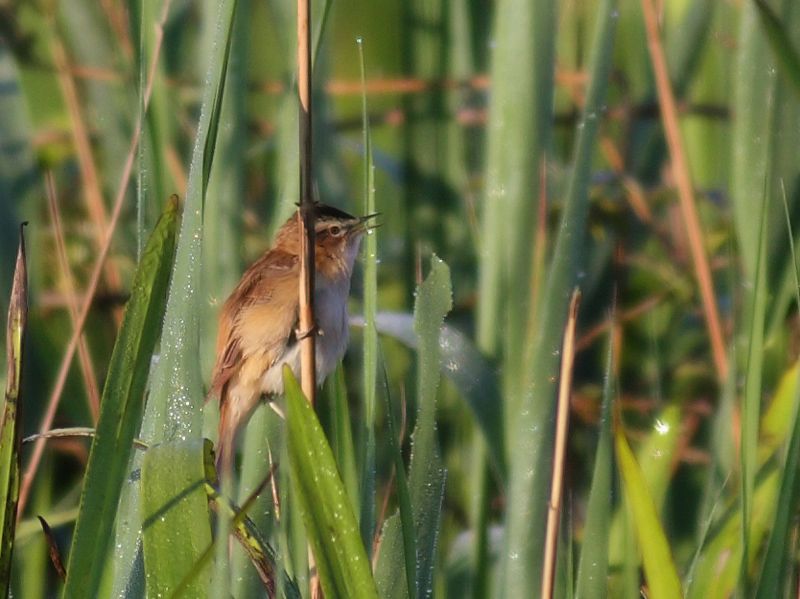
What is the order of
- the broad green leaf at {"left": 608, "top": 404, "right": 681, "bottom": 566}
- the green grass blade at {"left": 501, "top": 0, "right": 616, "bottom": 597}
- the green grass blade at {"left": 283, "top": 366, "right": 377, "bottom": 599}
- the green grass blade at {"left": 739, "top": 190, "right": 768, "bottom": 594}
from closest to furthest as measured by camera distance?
the green grass blade at {"left": 283, "top": 366, "right": 377, "bottom": 599}
the green grass blade at {"left": 739, "top": 190, "right": 768, "bottom": 594}
the green grass blade at {"left": 501, "top": 0, "right": 616, "bottom": 597}
the broad green leaf at {"left": 608, "top": 404, "right": 681, "bottom": 566}

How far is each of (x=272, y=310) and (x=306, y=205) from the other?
1.30 m

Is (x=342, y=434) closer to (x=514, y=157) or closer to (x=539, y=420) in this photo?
(x=539, y=420)

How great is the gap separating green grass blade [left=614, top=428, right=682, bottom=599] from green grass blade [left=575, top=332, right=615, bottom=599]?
0.09ft

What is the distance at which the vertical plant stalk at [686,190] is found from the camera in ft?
8.94

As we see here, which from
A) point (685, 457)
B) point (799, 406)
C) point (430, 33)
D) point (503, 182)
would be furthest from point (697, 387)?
point (799, 406)

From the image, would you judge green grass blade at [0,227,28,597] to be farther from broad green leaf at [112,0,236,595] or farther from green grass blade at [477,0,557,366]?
green grass blade at [477,0,557,366]

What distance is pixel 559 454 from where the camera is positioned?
168 cm

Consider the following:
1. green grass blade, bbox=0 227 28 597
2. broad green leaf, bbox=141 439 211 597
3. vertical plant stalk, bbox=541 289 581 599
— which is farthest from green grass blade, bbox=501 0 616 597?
green grass blade, bbox=0 227 28 597

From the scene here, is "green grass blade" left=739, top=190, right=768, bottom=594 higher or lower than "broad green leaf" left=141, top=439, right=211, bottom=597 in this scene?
higher

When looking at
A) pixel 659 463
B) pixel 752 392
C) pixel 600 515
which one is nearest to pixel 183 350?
pixel 600 515

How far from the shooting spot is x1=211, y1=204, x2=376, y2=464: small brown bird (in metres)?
2.75

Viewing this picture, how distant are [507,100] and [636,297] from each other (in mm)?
1681

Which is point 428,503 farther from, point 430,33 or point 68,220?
point 68,220

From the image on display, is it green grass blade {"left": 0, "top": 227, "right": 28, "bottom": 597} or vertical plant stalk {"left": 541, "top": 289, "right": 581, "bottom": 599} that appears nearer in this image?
green grass blade {"left": 0, "top": 227, "right": 28, "bottom": 597}
